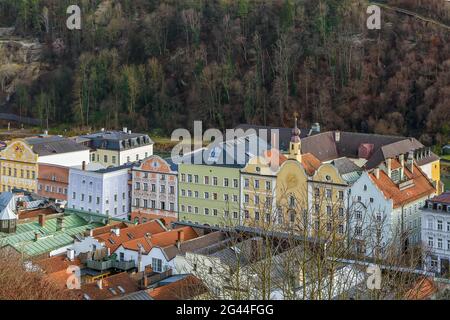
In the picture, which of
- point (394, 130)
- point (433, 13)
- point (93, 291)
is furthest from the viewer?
point (433, 13)

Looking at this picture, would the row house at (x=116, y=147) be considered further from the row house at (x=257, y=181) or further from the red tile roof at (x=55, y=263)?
the red tile roof at (x=55, y=263)

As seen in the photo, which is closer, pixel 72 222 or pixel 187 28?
pixel 72 222

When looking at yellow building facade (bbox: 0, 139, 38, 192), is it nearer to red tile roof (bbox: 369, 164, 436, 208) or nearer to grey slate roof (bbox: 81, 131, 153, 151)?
grey slate roof (bbox: 81, 131, 153, 151)

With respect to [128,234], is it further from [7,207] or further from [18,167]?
[18,167]

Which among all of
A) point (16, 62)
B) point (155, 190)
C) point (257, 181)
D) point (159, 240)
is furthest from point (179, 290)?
point (16, 62)

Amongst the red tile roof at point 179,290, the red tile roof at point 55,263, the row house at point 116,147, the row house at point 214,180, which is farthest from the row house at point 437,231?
the row house at point 116,147
